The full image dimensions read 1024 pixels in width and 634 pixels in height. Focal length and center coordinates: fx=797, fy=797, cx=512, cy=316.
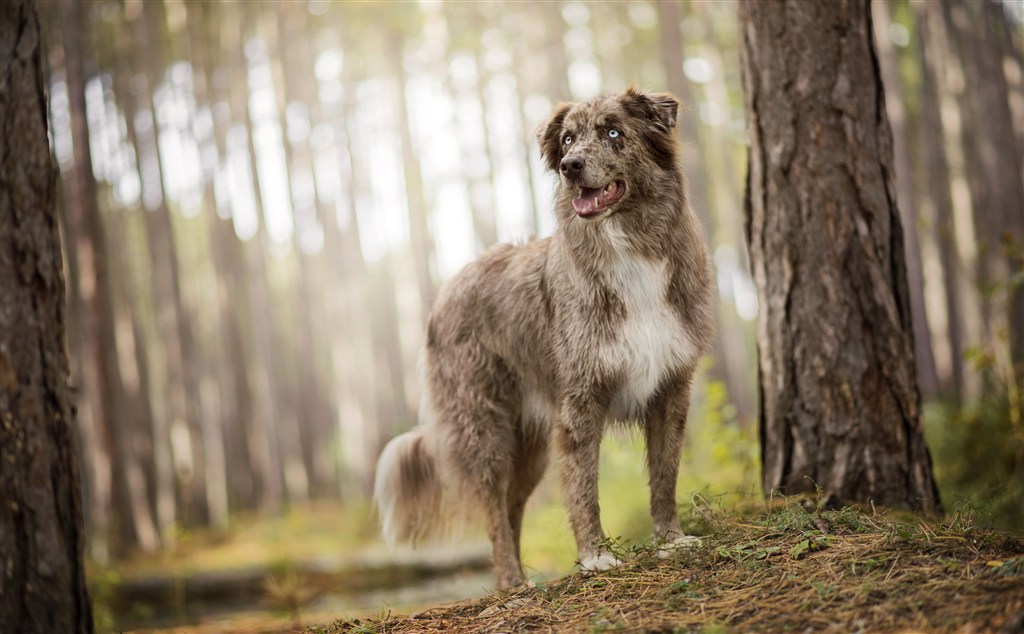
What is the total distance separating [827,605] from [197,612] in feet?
27.3

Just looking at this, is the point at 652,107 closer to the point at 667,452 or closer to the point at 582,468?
the point at 667,452

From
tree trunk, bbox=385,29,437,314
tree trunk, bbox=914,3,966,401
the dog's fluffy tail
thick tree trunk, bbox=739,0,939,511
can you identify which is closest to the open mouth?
A: thick tree trunk, bbox=739,0,939,511

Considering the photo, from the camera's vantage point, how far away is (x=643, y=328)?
413cm

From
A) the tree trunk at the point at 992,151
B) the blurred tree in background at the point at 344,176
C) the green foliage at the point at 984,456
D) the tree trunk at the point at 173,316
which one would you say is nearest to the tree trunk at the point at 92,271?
the blurred tree in background at the point at 344,176

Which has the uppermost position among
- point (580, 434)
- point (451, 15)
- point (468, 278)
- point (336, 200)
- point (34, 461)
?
point (451, 15)

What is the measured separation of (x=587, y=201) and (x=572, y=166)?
0.20 m

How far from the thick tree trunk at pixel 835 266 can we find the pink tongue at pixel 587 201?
108 cm

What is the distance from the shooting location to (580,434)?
4.27 m


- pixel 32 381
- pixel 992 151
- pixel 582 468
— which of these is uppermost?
pixel 992 151

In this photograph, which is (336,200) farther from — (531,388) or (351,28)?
(531,388)

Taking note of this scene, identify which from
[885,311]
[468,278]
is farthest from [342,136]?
[885,311]

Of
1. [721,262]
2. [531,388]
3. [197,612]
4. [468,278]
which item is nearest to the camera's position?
[531,388]

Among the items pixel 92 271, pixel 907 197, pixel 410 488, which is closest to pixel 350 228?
→ pixel 92 271

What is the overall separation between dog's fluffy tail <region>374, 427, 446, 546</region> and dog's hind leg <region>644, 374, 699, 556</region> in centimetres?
157
